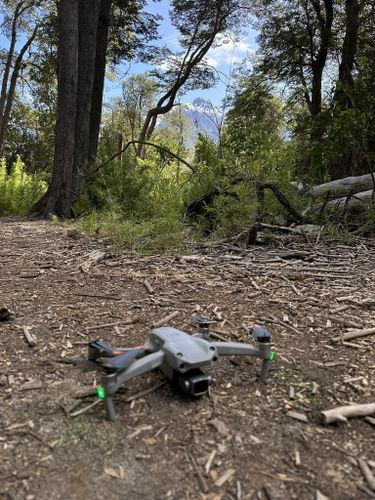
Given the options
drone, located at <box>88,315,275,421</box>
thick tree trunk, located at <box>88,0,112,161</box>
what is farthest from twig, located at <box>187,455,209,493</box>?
thick tree trunk, located at <box>88,0,112,161</box>

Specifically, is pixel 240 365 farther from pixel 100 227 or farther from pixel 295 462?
pixel 100 227

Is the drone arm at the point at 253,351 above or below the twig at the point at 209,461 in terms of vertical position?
above

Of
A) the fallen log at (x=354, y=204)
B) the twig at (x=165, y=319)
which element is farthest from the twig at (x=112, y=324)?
the fallen log at (x=354, y=204)

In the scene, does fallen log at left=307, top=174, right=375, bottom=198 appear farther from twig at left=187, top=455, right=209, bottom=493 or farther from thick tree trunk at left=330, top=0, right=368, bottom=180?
twig at left=187, top=455, right=209, bottom=493

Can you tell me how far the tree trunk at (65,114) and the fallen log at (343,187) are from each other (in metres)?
3.80

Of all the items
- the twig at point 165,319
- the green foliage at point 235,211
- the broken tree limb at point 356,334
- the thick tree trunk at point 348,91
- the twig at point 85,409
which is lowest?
the twig at point 85,409

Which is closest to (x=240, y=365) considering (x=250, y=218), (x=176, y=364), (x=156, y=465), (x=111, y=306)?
(x=176, y=364)

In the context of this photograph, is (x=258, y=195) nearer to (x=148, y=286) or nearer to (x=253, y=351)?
(x=148, y=286)

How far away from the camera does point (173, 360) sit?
1.38 meters

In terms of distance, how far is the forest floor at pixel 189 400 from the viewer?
1.09 meters

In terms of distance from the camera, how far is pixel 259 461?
1.16 meters

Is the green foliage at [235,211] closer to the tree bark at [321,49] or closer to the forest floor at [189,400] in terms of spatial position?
the forest floor at [189,400]

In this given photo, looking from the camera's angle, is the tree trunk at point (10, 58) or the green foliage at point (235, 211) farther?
the tree trunk at point (10, 58)

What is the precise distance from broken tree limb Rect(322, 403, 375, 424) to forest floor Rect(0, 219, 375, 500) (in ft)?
0.06
